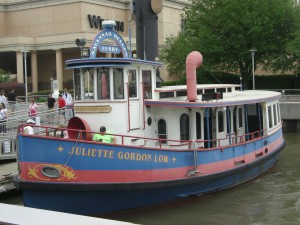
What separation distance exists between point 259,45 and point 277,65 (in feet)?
8.65

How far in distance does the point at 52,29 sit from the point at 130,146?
48.0 m

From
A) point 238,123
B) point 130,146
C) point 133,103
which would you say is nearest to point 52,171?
point 130,146

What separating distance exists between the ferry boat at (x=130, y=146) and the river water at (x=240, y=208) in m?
0.28

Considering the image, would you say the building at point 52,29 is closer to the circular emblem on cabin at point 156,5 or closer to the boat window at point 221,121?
the circular emblem on cabin at point 156,5

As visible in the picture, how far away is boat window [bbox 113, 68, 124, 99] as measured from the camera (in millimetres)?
12422

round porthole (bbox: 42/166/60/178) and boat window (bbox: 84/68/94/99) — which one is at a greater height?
boat window (bbox: 84/68/94/99)

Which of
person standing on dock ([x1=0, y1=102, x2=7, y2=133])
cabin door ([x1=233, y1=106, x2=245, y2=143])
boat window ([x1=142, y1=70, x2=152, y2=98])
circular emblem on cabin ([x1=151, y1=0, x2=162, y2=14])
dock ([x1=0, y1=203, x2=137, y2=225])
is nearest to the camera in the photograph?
dock ([x1=0, y1=203, x2=137, y2=225])

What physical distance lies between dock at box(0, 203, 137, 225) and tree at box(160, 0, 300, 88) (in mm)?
33236

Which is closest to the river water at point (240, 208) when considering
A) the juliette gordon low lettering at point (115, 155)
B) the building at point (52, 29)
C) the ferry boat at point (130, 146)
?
the ferry boat at point (130, 146)

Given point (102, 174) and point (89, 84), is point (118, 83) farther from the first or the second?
point (102, 174)

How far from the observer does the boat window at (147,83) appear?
43.7 ft

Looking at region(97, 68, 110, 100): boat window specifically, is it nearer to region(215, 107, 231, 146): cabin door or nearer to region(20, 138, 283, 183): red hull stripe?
region(20, 138, 283, 183): red hull stripe

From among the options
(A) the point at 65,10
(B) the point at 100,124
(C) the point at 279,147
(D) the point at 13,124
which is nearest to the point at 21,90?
(A) the point at 65,10

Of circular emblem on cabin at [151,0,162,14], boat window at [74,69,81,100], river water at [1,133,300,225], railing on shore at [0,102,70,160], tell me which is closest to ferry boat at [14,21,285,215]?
boat window at [74,69,81,100]
